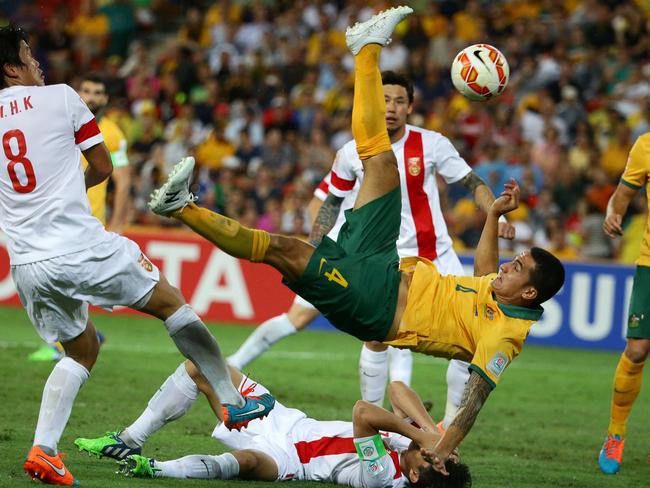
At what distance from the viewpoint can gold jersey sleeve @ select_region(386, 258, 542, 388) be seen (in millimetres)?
6379

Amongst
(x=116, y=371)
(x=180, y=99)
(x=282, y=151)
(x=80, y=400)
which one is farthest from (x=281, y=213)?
(x=80, y=400)

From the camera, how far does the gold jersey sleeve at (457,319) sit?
20.9ft

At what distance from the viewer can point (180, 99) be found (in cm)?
1991

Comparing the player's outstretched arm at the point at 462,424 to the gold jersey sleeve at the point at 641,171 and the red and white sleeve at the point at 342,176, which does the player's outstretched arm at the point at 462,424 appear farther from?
the red and white sleeve at the point at 342,176

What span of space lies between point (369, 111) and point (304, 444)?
76.6 inches

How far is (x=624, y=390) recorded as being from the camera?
7914mm

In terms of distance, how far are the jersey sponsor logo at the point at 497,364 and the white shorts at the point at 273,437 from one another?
4.06 ft

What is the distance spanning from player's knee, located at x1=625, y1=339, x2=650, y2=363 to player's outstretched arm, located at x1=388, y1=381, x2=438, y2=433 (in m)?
1.84

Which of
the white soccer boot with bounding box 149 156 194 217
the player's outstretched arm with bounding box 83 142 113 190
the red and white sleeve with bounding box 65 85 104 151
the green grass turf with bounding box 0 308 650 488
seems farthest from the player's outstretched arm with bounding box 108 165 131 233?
the white soccer boot with bounding box 149 156 194 217

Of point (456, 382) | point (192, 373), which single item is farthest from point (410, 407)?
point (456, 382)

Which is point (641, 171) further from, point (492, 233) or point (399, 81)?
point (399, 81)

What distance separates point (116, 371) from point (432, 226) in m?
3.66

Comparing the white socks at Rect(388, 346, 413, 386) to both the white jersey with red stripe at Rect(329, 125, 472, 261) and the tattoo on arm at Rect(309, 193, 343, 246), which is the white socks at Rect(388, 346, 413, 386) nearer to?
the white jersey with red stripe at Rect(329, 125, 472, 261)

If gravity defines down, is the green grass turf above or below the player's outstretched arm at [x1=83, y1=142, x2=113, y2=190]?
below
